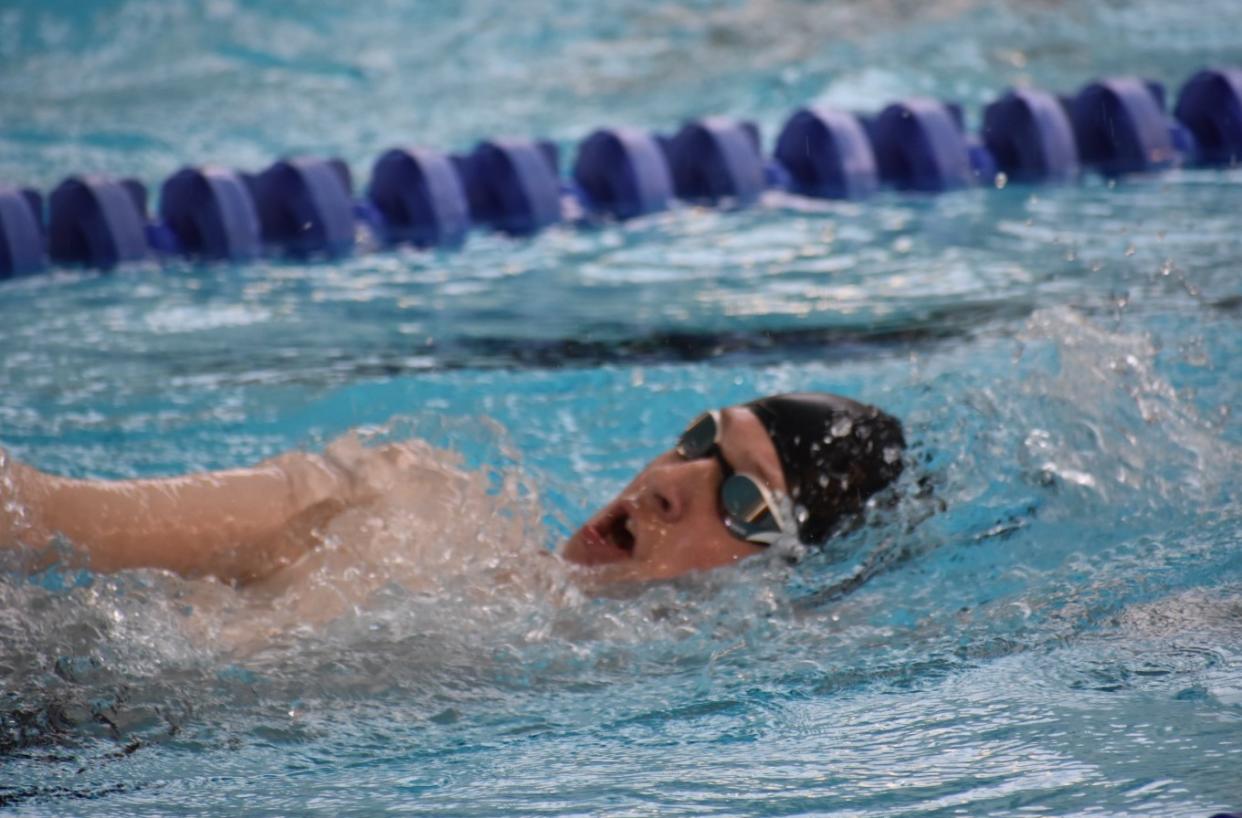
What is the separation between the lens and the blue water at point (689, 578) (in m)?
1.79

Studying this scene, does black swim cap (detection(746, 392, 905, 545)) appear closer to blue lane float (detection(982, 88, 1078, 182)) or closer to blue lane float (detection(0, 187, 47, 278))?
blue lane float (detection(0, 187, 47, 278))

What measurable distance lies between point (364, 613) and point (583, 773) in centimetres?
55

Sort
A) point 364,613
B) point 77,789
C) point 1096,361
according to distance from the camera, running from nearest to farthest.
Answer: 1. point 77,789
2. point 364,613
3. point 1096,361

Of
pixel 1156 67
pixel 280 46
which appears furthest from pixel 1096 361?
pixel 280 46

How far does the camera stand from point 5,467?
6.65 ft

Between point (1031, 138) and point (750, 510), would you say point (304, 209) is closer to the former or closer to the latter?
point (1031, 138)

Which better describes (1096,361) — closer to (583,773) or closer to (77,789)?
(583,773)

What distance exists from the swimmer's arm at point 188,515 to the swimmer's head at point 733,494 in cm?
43

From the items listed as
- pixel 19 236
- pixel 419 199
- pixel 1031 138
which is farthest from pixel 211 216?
pixel 1031 138

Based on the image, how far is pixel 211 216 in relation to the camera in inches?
205

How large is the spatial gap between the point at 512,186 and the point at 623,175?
437mm

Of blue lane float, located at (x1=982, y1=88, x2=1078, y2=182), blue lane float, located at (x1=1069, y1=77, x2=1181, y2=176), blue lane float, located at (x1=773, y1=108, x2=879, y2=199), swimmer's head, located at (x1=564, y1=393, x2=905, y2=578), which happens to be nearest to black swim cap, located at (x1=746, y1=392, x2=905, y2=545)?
swimmer's head, located at (x1=564, y1=393, x2=905, y2=578)

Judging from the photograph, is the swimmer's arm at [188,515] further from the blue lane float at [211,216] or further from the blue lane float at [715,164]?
the blue lane float at [715,164]

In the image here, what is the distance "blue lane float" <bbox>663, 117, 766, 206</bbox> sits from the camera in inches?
228
